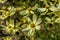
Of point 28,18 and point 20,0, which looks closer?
point 28,18

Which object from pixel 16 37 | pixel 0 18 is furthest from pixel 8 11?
pixel 16 37

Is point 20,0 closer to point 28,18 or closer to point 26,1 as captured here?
point 26,1

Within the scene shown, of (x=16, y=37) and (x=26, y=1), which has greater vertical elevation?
(x=26, y=1)

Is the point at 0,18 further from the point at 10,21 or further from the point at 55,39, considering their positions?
the point at 55,39

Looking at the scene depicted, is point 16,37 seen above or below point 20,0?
below

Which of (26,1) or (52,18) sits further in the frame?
(26,1)

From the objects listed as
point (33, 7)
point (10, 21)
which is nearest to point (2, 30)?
point (10, 21)

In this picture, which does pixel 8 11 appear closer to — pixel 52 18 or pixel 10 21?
pixel 10 21
